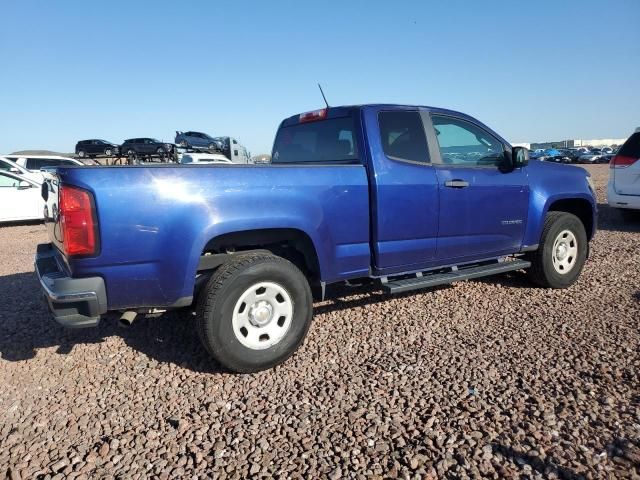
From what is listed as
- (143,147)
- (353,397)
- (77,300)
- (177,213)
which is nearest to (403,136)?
(177,213)

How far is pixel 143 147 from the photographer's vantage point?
27844mm

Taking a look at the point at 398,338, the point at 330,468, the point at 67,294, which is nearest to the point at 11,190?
the point at 67,294

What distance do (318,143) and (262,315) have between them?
1924mm

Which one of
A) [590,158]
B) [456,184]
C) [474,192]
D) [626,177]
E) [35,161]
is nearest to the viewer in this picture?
[456,184]

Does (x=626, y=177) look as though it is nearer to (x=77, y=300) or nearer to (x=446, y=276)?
(x=446, y=276)

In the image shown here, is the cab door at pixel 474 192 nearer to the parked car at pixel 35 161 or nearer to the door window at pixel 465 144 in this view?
the door window at pixel 465 144

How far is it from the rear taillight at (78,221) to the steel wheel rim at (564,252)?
4.52m

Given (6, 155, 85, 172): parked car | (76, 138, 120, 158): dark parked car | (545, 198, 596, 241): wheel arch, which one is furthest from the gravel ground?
(76, 138, 120, 158): dark parked car

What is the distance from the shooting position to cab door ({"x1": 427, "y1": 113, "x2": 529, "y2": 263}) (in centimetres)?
429

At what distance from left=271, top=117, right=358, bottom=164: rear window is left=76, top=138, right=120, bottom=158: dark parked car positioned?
28666 millimetres

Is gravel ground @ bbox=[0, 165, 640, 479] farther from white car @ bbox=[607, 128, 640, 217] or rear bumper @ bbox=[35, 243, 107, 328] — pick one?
white car @ bbox=[607, 128, 640, 217]

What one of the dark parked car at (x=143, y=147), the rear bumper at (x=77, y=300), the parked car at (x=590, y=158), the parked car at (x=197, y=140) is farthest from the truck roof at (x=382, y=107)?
the parked car at (x=590, y=158)

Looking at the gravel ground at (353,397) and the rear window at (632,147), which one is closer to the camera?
the gravel ground at (353,397)

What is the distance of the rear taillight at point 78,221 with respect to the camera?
2.81 meters
